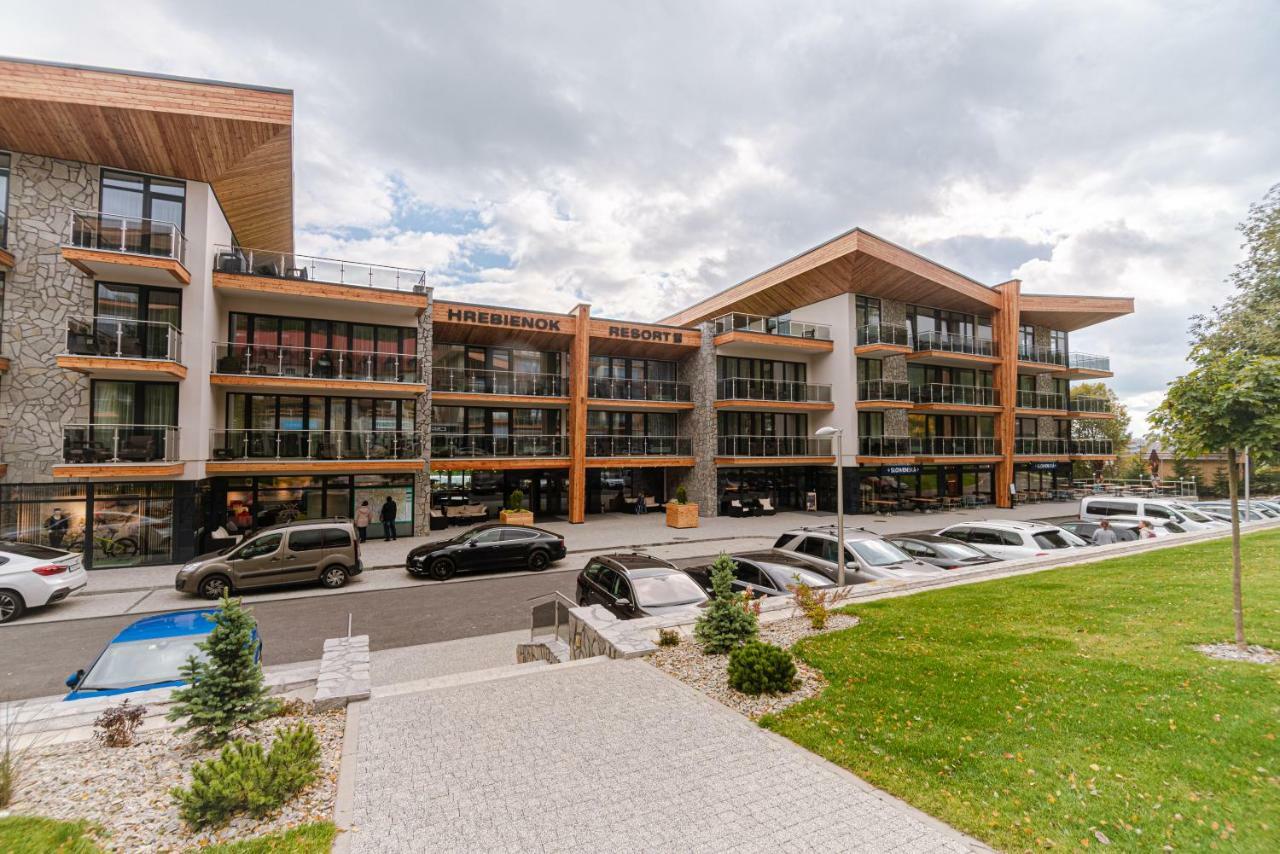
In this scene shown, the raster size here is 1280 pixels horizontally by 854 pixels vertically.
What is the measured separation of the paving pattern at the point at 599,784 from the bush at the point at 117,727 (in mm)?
1953

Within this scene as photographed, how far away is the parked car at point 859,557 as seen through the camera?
1136cm

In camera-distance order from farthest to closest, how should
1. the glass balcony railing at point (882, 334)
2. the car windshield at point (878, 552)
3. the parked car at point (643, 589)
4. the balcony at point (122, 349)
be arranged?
the glass balcony railing at point (882, 334) → the balcony at point (122, 349) → the car windshield at point (878, 552) → the parked car at point (643, 589)

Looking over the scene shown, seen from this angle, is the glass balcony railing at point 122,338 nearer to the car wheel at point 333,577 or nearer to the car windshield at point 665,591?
the car wheel at point 333,577

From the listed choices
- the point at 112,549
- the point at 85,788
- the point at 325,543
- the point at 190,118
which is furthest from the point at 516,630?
the point at 190,118

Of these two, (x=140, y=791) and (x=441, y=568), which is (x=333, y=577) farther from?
(x=140, y=791)

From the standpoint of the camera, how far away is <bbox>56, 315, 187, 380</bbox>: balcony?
1486cm

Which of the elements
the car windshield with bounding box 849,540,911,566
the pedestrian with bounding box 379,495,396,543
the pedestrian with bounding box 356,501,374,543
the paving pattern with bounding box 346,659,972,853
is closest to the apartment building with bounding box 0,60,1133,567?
the pedestrian with bounding box 356,501,374,543

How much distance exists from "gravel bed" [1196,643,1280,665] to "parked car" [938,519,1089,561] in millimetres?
6460

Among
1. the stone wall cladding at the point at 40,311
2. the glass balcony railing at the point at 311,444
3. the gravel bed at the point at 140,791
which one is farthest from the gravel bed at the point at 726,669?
the stone wall cladding at the point at 40,311

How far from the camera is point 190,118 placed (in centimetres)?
1559

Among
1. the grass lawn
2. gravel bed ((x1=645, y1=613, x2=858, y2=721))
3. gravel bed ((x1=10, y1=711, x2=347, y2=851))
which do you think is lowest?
gravel bed ((x1=645, y1=613, x2=858, y2=721))

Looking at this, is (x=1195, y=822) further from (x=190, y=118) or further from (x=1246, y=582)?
(x=190, y=118)

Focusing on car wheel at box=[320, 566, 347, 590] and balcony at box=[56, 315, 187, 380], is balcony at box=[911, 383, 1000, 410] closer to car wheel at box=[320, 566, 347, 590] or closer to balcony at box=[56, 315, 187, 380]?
car wheel at box=[320, 566, 347, 590]

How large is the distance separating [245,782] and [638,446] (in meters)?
22.9
